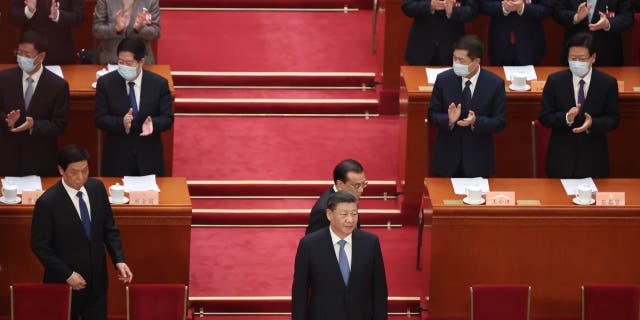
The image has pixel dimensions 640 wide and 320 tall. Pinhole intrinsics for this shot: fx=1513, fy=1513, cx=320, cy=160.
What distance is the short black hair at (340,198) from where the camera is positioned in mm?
6770

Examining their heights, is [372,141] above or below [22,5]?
below

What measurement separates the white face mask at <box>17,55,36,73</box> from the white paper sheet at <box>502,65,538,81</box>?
296 cm

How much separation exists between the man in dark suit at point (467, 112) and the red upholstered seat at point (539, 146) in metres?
0.43

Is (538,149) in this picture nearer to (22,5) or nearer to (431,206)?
(431,206)

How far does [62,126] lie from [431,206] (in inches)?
82.5

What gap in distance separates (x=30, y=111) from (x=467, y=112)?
2445 millimetres

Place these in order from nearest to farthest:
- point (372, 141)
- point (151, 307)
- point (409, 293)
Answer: point (151, 307) → point (409, 293) → point (372, 141)

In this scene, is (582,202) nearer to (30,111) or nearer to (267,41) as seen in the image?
(30,111)

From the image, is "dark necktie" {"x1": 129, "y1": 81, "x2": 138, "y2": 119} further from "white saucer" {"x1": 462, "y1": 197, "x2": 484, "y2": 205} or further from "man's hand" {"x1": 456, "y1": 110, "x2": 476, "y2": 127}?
"white saucer" {"x1": 462, "y1": 197, "x2": 484, "y2": 205}

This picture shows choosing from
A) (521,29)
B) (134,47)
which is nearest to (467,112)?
(521,29)

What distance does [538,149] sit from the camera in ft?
29.7

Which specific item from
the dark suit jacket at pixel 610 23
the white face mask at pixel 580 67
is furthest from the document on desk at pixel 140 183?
the dark suit jacket at pixel 610 23

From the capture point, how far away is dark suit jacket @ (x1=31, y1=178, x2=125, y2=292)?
7.20 meters

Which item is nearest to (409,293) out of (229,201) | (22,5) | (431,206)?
(431,206)
